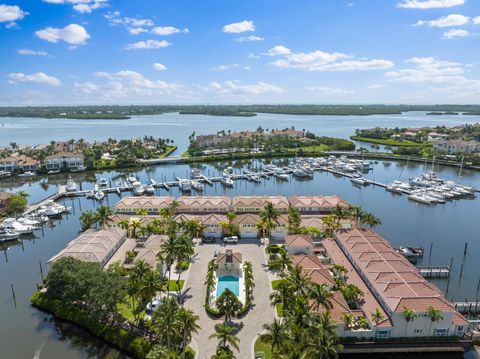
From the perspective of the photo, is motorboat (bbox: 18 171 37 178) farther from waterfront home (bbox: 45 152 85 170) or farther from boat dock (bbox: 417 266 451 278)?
boat dock (bbox: 417 266 451 278)

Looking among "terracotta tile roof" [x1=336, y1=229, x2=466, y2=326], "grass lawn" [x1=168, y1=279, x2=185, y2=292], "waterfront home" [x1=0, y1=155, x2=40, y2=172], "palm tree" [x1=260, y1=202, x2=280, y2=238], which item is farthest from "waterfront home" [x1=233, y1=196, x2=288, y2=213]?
"waterfront home" [x1=0, y1=155, x2=40, y2=172]

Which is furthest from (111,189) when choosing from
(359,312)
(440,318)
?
(440,318)

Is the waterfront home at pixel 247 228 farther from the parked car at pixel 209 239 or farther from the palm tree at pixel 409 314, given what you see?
the palm tree at pixel 409 314

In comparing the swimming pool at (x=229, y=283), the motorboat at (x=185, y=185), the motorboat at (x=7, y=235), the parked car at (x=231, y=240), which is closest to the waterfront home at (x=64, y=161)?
the motorboat at (x=185, y=185)

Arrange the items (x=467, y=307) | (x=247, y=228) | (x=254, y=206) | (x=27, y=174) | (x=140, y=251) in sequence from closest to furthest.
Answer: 1. (x=467, y=307)
2. (x=140, y=251)
3. (x=247, y=228)
4. (x=254, y=206)
5. (x=27, y=174)

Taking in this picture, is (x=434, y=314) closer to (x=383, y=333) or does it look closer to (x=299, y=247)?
(x=383, y=333)

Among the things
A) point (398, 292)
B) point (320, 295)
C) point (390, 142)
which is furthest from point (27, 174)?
point (390, 142)

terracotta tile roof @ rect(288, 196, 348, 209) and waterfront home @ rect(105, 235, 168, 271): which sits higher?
terracotta tile roof @ rect(288, 196, 348, 209)

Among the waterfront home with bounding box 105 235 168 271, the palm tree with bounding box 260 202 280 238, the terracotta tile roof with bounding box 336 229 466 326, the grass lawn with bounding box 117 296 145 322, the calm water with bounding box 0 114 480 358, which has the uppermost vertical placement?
the palm tree with bounding box 260 202 280 238
